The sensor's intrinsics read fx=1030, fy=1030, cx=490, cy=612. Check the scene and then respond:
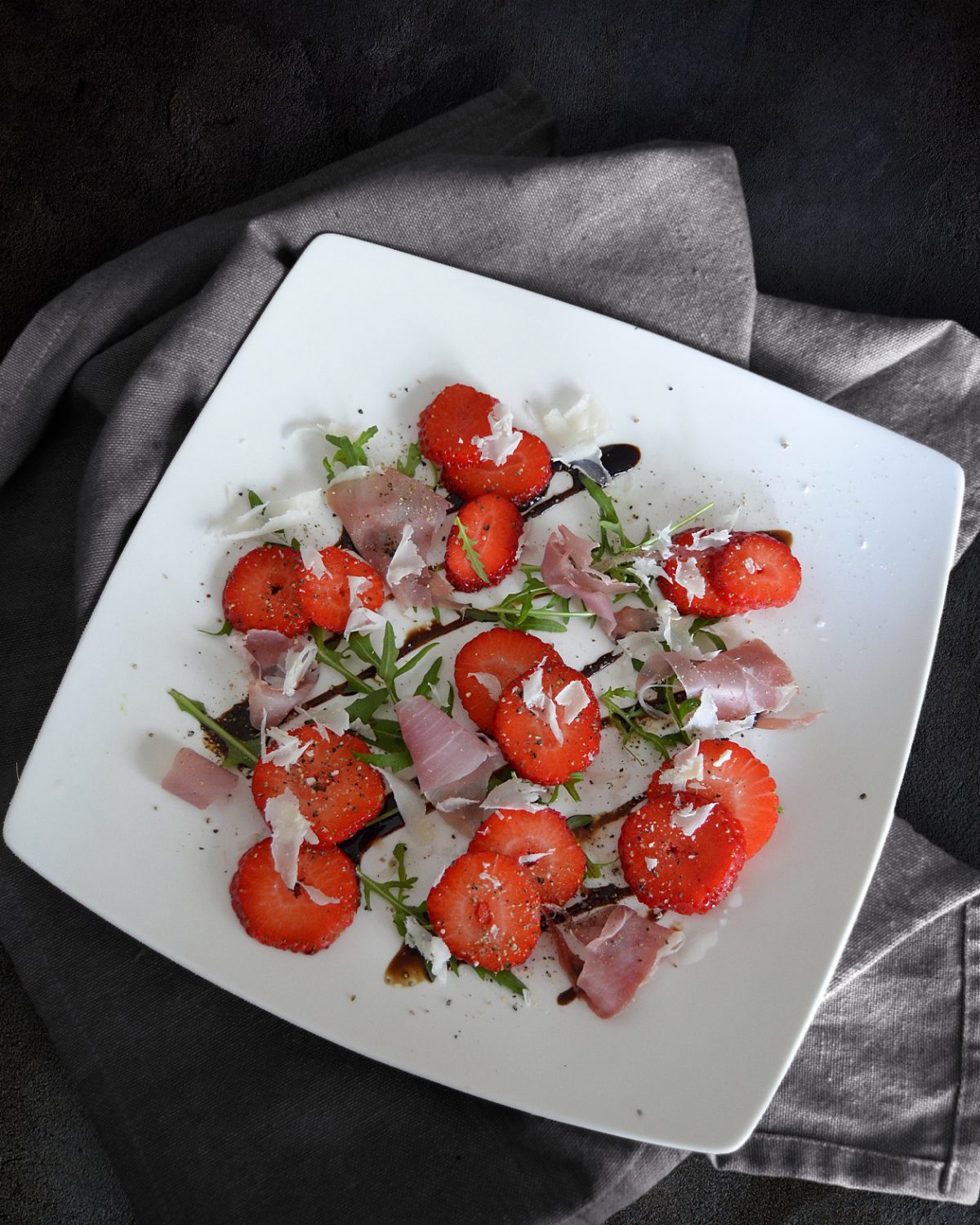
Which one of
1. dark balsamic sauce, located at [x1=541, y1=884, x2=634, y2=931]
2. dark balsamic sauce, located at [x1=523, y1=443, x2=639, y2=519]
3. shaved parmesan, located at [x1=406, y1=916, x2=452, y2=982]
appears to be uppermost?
dark balsamic sauce, located at [x1=523, y1=443, x2=639, y2=519]

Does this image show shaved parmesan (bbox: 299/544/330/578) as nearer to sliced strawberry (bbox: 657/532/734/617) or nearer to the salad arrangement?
the salad arrangement

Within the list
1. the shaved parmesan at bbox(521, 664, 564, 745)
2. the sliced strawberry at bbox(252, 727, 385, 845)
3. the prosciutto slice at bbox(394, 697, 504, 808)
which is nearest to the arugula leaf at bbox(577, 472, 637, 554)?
the shaved parmesan at bbox(521, 664, 564, 745)

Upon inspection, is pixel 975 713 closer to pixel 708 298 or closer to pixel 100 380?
pixel 708 298

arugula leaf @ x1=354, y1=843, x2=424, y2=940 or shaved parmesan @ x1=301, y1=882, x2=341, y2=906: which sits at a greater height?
shaved parmesan @ x1=301, y1=882, x2=341, y2=906

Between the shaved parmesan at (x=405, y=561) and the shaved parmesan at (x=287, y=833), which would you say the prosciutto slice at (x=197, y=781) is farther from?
the shaved parmesan at (x=405, y=561)

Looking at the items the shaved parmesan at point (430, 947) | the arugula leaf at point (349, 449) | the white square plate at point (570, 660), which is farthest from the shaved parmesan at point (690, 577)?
the shaved parmesan at point (430, 947)

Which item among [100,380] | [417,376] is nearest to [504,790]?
[417,376]

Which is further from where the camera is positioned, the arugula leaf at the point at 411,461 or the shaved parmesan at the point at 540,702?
the arugula leaf at the point at 411,461

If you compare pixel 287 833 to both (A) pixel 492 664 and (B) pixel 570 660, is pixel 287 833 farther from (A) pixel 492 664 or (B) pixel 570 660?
(B) pixel 570 660
